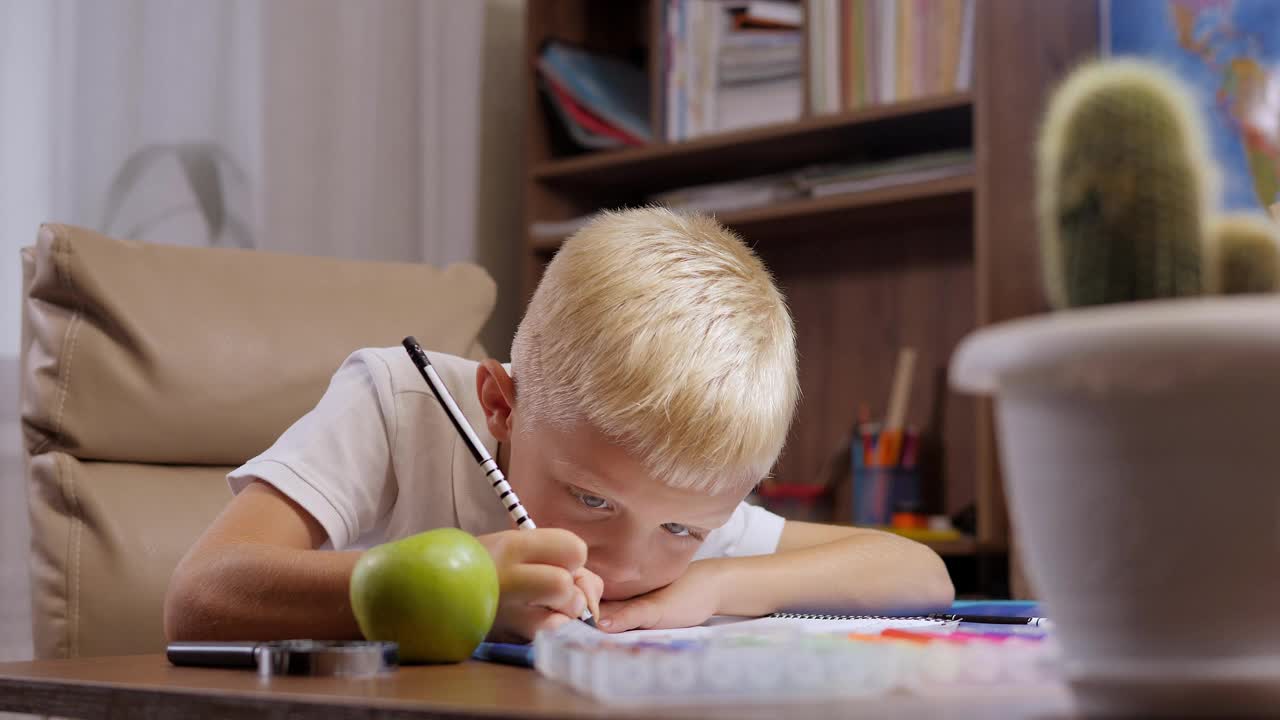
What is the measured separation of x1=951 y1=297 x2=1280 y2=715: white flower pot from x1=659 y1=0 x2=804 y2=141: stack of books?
2.12 metres

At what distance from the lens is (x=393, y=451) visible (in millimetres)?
1272

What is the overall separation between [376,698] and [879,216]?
7.07 ft

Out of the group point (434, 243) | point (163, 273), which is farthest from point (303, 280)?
point (434, 243)

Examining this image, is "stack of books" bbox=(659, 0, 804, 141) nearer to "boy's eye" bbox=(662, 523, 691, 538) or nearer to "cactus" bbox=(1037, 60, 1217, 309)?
"boy's eye" bbox=(662, 523, 691, 538)

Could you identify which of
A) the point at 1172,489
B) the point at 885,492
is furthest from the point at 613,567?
the point at 885,492

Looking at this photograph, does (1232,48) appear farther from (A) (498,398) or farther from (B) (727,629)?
(B) (727,629)

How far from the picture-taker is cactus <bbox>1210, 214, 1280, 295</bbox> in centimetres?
44

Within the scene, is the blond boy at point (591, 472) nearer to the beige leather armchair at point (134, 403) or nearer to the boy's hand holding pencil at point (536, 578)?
the boy's hand holding pencil at point (536, 578)

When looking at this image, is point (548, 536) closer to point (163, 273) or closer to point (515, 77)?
point (163, 273)

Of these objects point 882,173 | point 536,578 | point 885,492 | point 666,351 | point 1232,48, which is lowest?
point 885,492

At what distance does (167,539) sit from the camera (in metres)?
1.42

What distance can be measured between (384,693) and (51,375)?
3.36 ft

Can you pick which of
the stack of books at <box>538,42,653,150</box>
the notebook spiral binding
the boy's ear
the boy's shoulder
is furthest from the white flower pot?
the stack of books at <box>538,42,653,150</box>

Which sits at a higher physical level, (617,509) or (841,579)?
(617,509)
